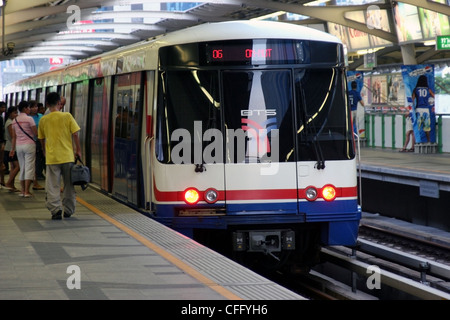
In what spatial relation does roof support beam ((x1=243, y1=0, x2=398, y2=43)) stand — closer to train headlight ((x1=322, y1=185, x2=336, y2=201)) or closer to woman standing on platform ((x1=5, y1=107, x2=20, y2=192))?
woman standing on platform ((x1=5, y1=107, x2=20, y2=192))

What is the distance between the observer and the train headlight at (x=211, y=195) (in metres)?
9.97

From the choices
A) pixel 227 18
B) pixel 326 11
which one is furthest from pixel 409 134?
pixel 227 18

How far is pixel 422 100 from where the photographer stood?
77.1 ft

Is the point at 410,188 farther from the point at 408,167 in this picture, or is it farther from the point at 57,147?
the point at 57,147

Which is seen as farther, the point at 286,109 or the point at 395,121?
the point at 395,121

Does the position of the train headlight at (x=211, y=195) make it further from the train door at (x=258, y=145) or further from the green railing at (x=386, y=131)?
the green railing at (x=386, y=131)

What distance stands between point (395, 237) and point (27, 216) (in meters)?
6.68

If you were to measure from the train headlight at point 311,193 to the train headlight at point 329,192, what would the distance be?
0.34ft

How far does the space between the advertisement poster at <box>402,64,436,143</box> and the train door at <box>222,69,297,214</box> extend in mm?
14108
